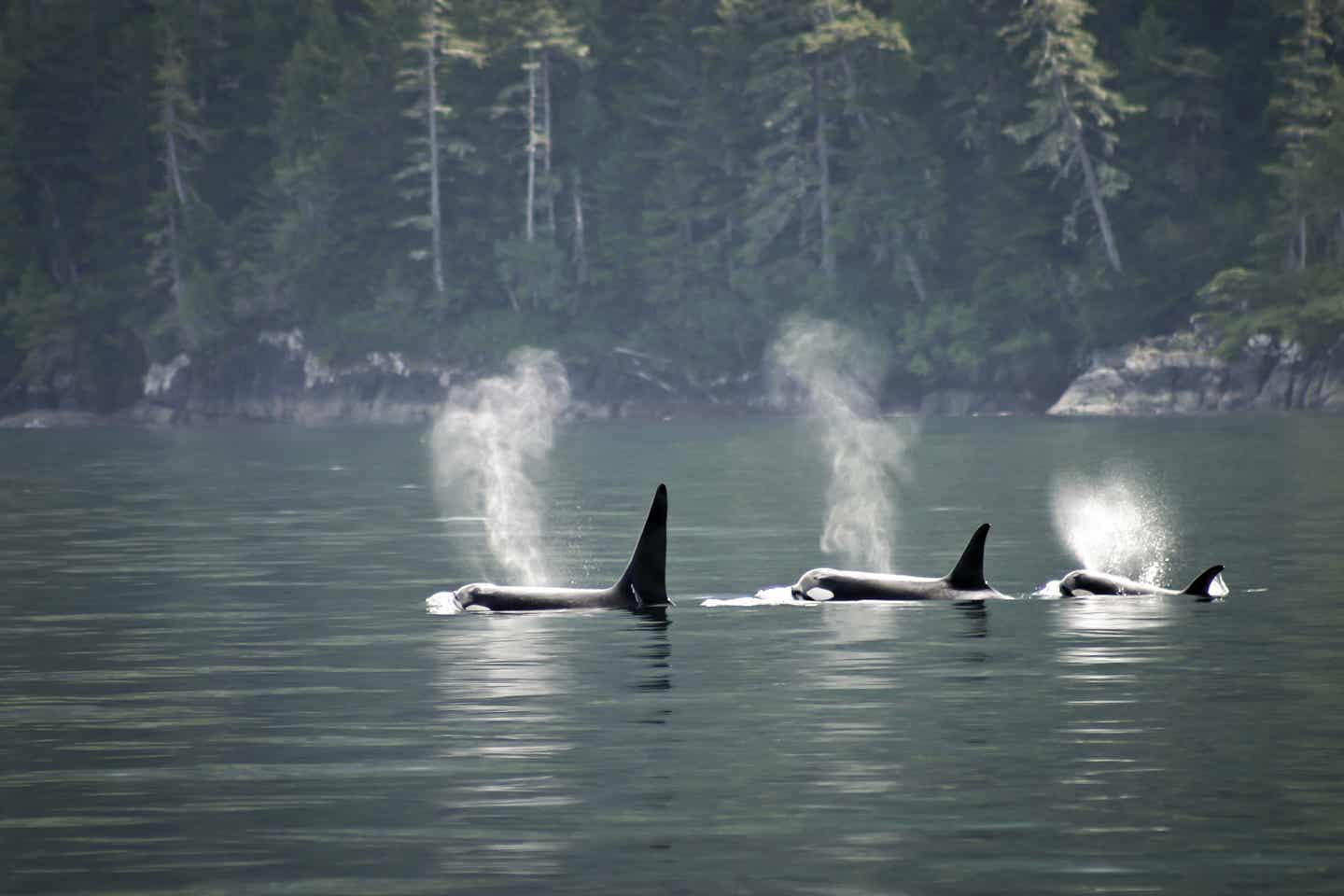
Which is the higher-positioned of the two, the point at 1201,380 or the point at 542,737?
the point at 542,737

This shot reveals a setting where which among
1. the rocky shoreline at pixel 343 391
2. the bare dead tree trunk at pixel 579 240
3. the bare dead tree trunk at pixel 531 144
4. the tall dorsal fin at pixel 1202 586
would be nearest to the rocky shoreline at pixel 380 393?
the rocky shoreline at pixel 343 391

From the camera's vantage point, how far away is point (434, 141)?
13862 centimetres

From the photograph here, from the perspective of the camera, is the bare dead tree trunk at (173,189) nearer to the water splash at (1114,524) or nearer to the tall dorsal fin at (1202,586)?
the water splash at (1114,524)

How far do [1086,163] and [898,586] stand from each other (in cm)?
9274

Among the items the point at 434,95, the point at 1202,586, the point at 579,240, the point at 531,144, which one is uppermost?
the point at 434,95

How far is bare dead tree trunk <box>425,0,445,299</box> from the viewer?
137 m

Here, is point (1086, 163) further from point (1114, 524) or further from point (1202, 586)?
point (1202, 586)

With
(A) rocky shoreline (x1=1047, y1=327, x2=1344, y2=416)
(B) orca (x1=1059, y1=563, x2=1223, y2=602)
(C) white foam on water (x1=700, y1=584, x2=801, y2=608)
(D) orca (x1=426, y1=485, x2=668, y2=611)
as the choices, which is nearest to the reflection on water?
(D) orca (x1=426, y1=485, x2=668, y2=611)

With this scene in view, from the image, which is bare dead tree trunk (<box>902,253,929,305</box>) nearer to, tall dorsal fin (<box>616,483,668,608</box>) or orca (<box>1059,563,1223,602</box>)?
orca (<box>1059,563,1223,602</box>)

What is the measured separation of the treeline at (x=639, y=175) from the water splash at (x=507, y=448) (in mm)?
2943

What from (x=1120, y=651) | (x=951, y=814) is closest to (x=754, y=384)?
(x=1120, y=651)

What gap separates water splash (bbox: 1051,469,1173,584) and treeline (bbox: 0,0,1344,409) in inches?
2432

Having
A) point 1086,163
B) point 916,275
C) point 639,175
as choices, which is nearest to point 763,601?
point 1086,163

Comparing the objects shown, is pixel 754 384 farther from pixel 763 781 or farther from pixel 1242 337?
pixel 763 781
